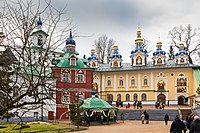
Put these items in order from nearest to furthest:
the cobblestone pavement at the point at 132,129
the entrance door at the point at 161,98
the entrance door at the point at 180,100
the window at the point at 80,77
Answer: the cobblestone pavement at the point at 132,129, the window at the point at 80,77, the entrance door at the point at 180,100, the entrance door at the point at 161,98

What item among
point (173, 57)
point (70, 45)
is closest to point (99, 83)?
point (173, 57)

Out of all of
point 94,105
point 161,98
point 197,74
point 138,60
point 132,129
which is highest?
point 138,60

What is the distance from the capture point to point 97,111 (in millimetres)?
34438

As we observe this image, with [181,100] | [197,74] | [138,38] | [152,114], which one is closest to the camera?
[152,114]

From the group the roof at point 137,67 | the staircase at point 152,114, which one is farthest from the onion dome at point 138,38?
the staircase at point 152,114

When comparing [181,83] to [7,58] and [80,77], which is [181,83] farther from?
[7,58]

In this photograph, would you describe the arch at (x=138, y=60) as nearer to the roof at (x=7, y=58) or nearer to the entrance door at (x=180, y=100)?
the entrance door at (x=180, y=100)

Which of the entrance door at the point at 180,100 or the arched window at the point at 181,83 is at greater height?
the arched window at the point at 181,83

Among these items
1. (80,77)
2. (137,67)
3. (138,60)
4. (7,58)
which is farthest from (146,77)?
(7,58)

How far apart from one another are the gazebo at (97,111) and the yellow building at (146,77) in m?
16.9

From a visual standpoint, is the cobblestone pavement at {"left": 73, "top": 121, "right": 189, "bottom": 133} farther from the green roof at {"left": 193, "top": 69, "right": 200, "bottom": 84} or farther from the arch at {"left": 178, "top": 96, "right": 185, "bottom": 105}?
the arch at {"left": 178, "top": 96, "right": 185, "bottom": 105}

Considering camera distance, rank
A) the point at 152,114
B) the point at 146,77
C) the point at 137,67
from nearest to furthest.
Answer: the point at 152,114 → the point at 146,77 → the point at 137,67

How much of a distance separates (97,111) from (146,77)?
75.2 feet

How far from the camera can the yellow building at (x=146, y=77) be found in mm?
53000
